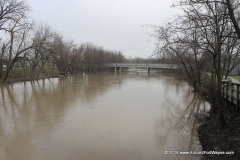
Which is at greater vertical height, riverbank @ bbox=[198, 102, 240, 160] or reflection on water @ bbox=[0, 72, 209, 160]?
riverbank @ bbox=[198, 102, 240, 160]

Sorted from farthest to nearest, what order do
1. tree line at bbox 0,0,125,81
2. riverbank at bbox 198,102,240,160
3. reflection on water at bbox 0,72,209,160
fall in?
tree line at bbox 0,0,125,81 → reflection on water at bbox 0,72,209,160 → riverbank at bbox 198,102,240,160

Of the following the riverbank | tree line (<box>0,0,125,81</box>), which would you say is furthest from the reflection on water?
tree line (<box>0,0,125,81</box>)

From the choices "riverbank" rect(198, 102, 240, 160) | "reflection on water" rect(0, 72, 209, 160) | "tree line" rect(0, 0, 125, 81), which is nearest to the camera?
"riverbank" rect(198, 102, 240, 160)

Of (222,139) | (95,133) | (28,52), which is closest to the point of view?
(222,139)

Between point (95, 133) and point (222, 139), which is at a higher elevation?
point (222, 139)

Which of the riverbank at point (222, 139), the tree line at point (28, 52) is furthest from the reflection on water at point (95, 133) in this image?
the tree line at point (28, 52)

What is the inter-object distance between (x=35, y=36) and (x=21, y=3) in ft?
35.9

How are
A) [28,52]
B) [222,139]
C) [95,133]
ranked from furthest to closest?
[28,52] < [95,133] < [222,139]

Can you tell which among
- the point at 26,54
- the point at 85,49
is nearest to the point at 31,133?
the point at 26,54

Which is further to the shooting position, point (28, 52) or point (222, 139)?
point (28, 52)

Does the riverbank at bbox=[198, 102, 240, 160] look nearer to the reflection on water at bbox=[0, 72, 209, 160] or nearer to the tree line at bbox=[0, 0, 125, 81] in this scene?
the reflection on water at bbox=[0, 72, 209, 160]

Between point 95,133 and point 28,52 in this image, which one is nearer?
point 95,133

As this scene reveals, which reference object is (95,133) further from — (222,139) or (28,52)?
(28,52)

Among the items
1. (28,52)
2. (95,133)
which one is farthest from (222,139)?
(28,52)
